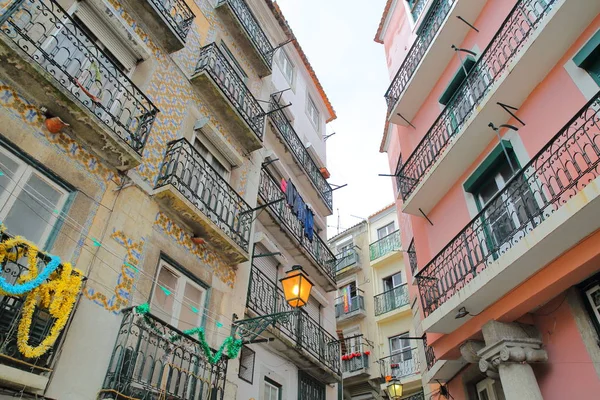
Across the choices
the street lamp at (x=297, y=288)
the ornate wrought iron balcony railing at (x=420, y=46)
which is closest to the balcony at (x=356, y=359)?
the ornate wrought iron balcony railing at (x=420, y=46)

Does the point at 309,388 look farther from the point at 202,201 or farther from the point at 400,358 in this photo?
the point at 400,358

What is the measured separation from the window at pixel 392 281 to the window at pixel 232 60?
44.9 feet

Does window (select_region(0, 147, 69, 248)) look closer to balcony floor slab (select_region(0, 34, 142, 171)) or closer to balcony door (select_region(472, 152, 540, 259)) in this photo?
balcony floor slab (select_region(0, 34, 142, 171))

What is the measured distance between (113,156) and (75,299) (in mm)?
2349

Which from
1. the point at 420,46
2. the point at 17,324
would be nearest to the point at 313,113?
the point at 420,46

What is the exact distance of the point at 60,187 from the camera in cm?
626

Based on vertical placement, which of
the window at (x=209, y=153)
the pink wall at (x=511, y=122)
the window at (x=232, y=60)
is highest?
the window at (x=232, y=60)

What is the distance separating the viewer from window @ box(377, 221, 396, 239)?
2522cm

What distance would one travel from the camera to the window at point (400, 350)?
65.2ft

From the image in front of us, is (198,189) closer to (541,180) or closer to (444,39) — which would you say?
(541,180)

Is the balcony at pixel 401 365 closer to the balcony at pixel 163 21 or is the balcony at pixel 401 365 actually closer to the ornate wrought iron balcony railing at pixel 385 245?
the ornate wrought iron balcony railing at pixel 385 245

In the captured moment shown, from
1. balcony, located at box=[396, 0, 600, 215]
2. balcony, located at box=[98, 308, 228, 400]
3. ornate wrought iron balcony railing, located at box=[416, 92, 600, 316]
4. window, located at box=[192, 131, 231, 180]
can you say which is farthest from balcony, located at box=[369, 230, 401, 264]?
balcony, located at box=[98, 308, 228, 400]

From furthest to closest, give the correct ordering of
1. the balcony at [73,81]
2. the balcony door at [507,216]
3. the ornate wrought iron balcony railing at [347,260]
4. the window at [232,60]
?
the ornate wrought iron balcony railing at [347,260], the window at [232,60], the balcony door at [507,216], the balcony at [73,81]

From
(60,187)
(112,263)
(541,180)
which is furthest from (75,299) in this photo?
(541,180)
